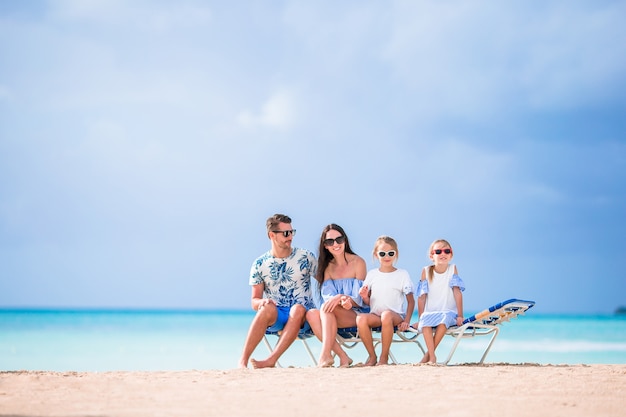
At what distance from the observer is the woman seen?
612 centimetres

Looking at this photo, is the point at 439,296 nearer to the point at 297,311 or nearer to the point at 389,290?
the point at 389,290

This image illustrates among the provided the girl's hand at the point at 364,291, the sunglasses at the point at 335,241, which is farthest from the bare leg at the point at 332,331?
the sunglasses at the point at 335,241

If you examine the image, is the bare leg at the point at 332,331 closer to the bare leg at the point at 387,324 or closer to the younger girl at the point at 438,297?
the bare leg at the point at 387,324

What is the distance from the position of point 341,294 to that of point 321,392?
1.57 meters

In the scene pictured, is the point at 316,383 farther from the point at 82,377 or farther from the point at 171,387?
the point at 82,377

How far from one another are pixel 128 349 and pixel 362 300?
34.2 feet

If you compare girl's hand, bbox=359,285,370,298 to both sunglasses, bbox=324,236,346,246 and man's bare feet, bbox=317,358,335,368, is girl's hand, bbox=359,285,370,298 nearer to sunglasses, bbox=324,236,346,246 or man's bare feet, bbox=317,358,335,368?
sunglasses, bbox=324,236,346,246

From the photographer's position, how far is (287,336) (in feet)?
20.3

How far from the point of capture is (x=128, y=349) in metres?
15.8

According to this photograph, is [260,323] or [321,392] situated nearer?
[321,392]

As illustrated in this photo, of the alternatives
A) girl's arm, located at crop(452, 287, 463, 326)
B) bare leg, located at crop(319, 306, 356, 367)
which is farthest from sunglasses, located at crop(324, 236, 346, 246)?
girl's arm, located at crop(452, 287, 463, 326)

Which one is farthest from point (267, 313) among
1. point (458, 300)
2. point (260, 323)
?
point (458, 300)

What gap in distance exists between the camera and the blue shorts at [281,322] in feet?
20.7

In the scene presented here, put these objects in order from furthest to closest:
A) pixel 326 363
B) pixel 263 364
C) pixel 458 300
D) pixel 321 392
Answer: pixel 458 300
pixel 263 364
pixel 326 363
pixel 321 392
